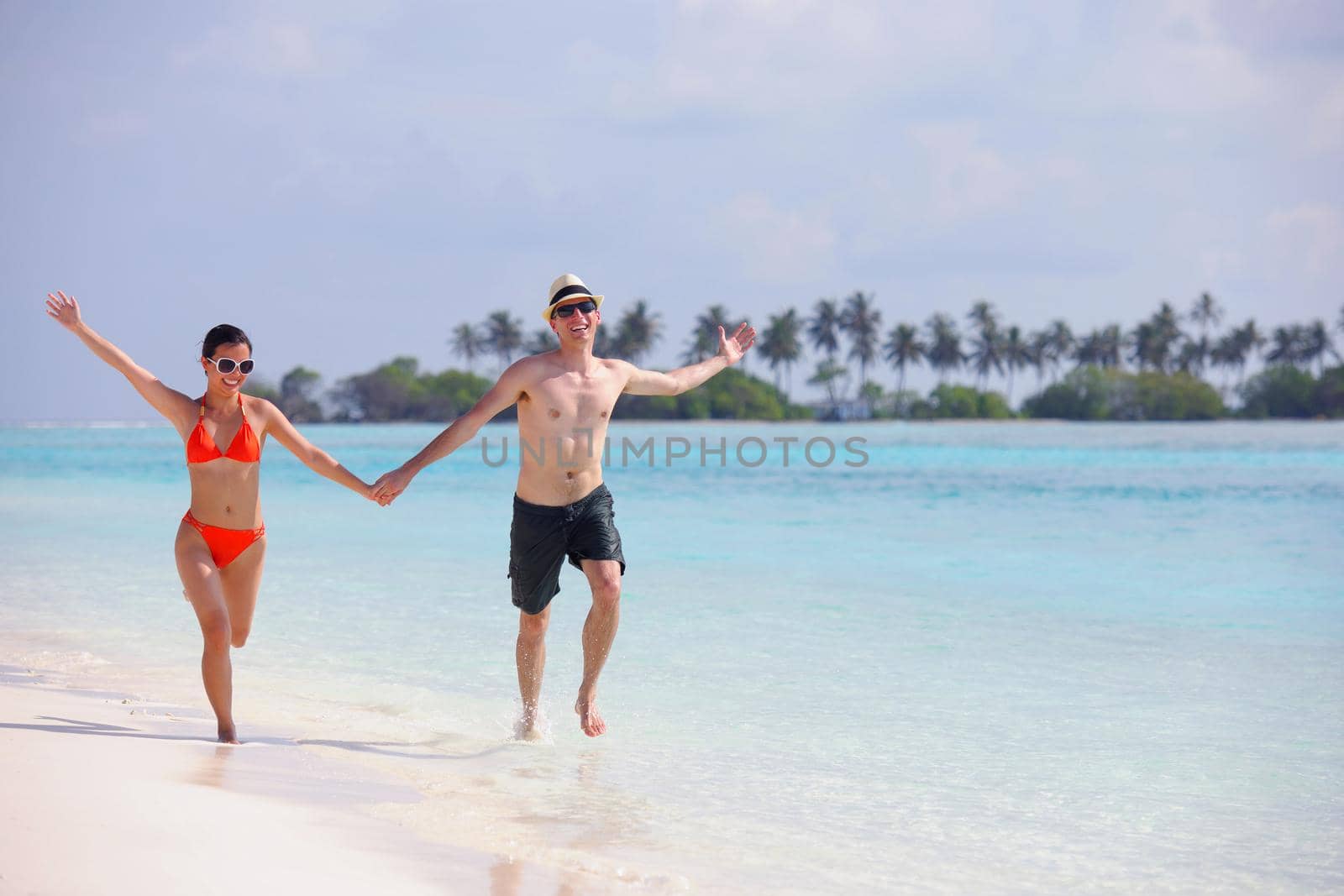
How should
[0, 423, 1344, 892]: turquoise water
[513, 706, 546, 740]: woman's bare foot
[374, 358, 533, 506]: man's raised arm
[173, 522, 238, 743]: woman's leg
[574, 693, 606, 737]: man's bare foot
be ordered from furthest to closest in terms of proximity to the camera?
[513, 706, 546, 740]: woman's bare foot → [574, 693, 606, 737]: man's bare foot → [374, 358, 533, 506]: man's raised arm → [173, 522, 238, 743]: woman's leg → [0, 423, 1344, 892]: turquoise water

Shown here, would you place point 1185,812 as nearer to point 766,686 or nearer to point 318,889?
point 766,686

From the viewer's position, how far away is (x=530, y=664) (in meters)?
5.75

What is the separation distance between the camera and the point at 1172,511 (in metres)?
21.6

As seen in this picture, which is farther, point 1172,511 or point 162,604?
point 1172,511

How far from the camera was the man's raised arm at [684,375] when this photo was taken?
19.1 feet

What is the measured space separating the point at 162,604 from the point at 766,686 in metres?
5.43

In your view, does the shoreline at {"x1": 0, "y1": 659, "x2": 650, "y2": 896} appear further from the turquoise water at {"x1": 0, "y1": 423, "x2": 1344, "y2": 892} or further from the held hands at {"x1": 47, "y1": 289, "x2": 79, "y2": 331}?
the held hands at {"x1": 47, "y1": 289, "x2": 79, "y2": 331}

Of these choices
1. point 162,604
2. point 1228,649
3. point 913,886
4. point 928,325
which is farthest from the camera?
point 928,325

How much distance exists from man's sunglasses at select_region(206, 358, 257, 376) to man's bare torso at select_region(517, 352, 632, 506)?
3.72 ft

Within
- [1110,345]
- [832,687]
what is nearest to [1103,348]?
[1110,345]

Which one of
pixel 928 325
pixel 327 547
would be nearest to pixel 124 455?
pixel 327 547

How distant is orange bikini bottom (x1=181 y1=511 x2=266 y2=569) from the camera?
195 inches

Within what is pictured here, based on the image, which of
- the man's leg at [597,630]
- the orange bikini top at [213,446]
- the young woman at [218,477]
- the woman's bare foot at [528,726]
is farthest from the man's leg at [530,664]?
the orange bikini top at [213,446]

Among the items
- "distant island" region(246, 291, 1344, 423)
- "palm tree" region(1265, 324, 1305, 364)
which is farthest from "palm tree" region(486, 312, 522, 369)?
"palm tree" region(1265, 324, 1305, 364)
